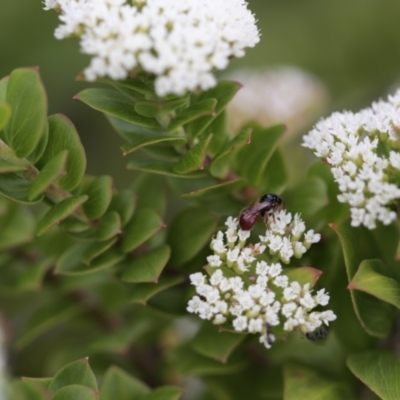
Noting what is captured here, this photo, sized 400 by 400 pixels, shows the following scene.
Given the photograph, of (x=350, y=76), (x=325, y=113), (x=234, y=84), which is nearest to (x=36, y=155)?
(x=234, y=84)

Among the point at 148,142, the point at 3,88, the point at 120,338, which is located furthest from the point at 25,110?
the point at 120,338

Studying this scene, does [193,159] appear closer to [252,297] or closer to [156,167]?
[156,167]

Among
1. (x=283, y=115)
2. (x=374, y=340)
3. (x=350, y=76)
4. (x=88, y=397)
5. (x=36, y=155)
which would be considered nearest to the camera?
(x=88, y=397)

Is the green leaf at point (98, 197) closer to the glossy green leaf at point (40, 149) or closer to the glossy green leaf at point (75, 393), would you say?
the glossy green leaf at point (40, 149)

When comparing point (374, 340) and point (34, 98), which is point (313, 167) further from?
point (34, 98)

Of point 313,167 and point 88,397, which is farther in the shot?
point 313,167

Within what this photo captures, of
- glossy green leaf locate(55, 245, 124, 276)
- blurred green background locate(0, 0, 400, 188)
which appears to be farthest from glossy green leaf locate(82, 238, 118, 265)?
blurred green background locate(0, 0, 400, 188)
